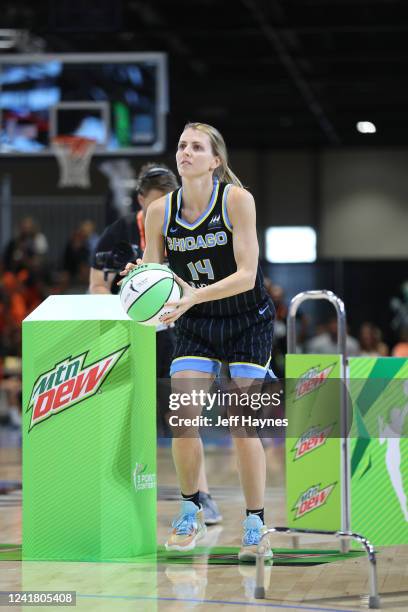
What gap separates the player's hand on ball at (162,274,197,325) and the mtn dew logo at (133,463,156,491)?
2.60 feet

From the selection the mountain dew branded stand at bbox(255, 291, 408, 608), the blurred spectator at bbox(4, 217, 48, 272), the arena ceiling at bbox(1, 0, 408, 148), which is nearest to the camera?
the mountain dew branded stand at bbox(255, 291, 408, 608)

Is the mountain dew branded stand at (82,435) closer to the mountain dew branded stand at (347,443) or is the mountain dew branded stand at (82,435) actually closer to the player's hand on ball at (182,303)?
the player's hand on ball at (182,303)

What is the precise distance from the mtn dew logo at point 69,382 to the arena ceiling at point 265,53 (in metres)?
9.02

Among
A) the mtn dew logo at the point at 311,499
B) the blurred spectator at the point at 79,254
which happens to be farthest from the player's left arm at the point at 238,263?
the blurred spectator at the point at 79,254

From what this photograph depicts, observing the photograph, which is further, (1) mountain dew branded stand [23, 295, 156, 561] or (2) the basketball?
(1) mountain dew branded stand [23, 295, 156, 561]

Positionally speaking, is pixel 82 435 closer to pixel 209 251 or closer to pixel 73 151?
A: pixel 209 251

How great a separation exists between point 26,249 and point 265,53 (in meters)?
6.27

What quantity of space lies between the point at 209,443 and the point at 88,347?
847 centimetres

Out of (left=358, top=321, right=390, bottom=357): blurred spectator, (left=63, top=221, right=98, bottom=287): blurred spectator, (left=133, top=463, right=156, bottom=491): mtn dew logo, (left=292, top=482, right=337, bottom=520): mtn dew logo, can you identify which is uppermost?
(left=63, top=221, right=98, bottom=287): blurred spectator

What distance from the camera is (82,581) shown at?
4391mm

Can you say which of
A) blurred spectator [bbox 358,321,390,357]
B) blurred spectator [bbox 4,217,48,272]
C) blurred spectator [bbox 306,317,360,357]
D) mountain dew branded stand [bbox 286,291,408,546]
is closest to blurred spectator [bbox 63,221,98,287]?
blurred spectator [bbox 4,217,48,272]

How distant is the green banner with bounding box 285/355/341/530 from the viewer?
16.9ft

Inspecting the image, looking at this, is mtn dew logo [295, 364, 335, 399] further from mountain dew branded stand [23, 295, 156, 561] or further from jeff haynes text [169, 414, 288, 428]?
mountain dew branded stand [23, 295, 156, 561]

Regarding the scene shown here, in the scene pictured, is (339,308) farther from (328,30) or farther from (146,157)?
(328,30)
